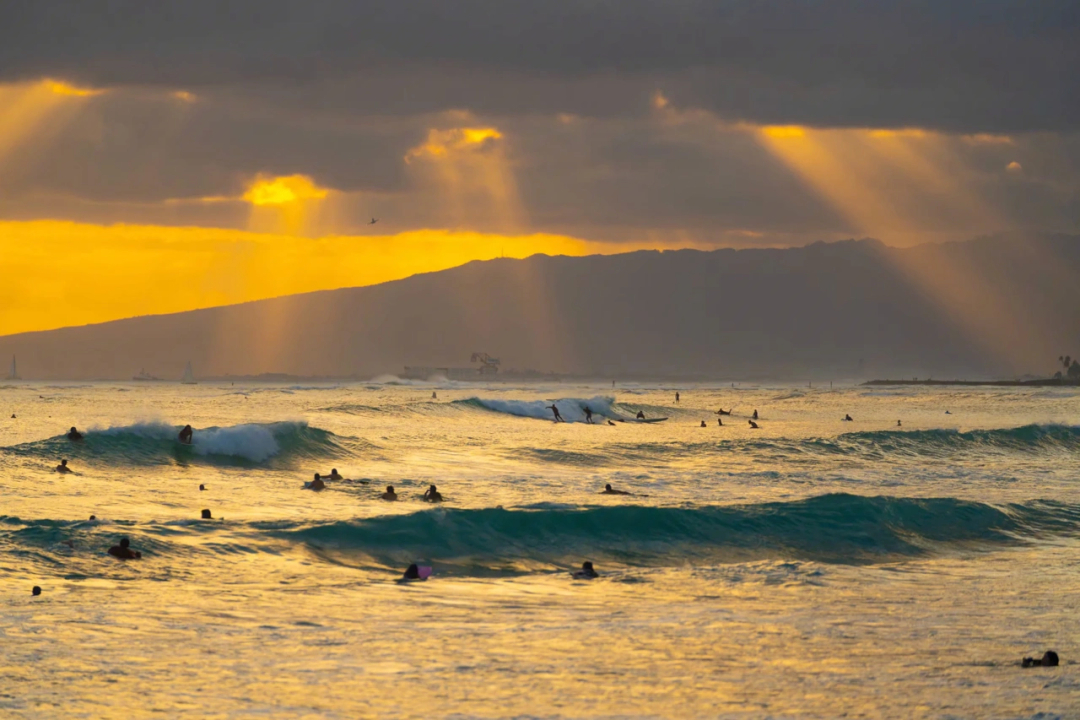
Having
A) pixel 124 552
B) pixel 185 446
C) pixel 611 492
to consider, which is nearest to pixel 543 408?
pixel 185 446

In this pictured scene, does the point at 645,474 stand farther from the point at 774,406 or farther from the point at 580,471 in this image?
the point at 774,406

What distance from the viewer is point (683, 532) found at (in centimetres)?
2645

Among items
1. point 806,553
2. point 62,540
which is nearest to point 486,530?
point 806,553

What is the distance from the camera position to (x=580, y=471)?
40406mm

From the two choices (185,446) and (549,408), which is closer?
(185,446)

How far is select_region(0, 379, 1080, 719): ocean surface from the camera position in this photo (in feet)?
43.6

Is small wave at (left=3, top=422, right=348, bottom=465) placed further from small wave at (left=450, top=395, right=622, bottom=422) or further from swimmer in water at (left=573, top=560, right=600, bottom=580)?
small wave at (left=450, top=395, right=622, bottom=422)

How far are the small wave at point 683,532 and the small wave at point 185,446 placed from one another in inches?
618

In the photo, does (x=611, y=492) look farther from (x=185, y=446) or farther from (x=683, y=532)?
(x=185, y=446)

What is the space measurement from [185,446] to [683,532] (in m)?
21.4

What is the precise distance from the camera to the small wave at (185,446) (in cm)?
3759

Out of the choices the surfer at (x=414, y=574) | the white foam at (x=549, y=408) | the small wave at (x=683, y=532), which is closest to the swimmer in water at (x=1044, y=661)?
the small wave at (x=683, y=532)

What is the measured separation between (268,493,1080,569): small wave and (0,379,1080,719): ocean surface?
95 millimetres

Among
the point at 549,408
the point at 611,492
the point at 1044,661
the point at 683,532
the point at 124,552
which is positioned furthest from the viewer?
the point at 549,408
